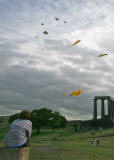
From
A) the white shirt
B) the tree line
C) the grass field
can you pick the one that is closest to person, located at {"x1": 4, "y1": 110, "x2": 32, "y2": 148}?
the white shirt

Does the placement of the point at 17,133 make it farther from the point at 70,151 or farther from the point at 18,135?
the point at 70,151

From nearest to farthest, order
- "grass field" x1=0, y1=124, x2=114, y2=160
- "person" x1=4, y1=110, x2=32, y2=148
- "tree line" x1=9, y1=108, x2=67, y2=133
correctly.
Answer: "person" x1=4, y1=110, x2=32, y2=148 < "grass field" x1=0, y1=124, x2=114, y2=160 < "tree line" x1=9, y1=108, x2=67, y2=133

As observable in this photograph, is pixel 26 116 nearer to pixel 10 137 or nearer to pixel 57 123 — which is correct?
pixel 10 137

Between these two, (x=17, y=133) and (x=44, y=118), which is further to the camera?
(x=44, y=118)

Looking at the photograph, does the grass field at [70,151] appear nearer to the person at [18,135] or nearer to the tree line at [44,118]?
the person at [18,135]

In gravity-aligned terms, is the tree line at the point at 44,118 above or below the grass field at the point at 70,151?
above

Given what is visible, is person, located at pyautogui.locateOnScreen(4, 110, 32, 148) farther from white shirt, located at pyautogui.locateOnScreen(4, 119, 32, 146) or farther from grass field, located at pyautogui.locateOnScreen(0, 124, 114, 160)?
grass field, located at pyautogui.locateOnScreen(0, 124, 114, 160)

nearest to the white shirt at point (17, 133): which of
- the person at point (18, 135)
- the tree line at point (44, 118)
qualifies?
the person at point (18, 135)

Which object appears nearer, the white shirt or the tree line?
the white shirt

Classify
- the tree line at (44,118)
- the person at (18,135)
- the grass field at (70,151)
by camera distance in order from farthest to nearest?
the tree line at (44,118)
the grass field at (70,151)
the person at (18,135)

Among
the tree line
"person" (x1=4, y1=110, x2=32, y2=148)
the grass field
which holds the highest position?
the tree line

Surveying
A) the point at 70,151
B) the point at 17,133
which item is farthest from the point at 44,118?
the point at 17,133

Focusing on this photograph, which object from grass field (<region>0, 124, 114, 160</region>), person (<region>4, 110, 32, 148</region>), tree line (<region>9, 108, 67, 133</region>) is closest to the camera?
person (<region>4, 110, 32, 148</region>)

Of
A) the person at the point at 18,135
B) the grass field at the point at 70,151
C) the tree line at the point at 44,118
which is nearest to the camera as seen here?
the person at the point at 18,135
